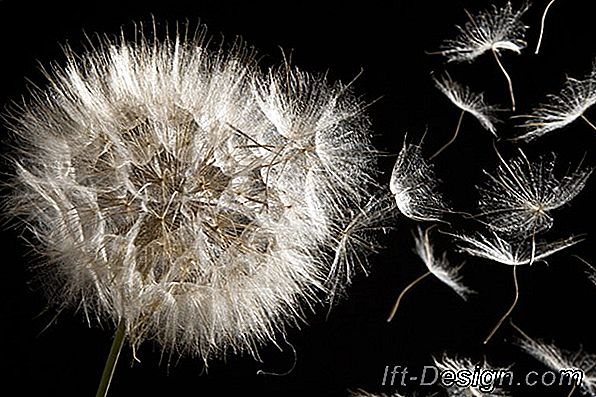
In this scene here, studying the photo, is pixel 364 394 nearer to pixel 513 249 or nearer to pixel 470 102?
pixel 513 249

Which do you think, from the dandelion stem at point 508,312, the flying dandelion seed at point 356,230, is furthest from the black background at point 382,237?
the flying dandelion seed at point 356,230

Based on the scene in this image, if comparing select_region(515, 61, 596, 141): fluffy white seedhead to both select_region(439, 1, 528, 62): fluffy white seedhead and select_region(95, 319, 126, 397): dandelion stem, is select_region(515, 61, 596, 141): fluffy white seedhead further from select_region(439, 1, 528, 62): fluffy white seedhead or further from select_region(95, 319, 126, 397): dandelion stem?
select_region(95, 319, 126, 397): dandelion stem

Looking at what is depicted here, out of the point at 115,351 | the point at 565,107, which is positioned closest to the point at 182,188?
the point at 115,351

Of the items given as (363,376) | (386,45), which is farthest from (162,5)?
(363,376)

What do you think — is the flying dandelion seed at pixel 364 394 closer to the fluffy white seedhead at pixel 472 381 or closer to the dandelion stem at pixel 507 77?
the fluffy white seedhead at pixel 472 381

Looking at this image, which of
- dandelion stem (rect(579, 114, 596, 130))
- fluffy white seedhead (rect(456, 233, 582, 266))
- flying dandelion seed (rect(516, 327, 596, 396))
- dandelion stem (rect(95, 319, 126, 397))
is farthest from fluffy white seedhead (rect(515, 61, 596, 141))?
dandelion stem (rect(95, 319, 126, 397))

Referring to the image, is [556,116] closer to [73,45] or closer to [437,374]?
[437,374]
